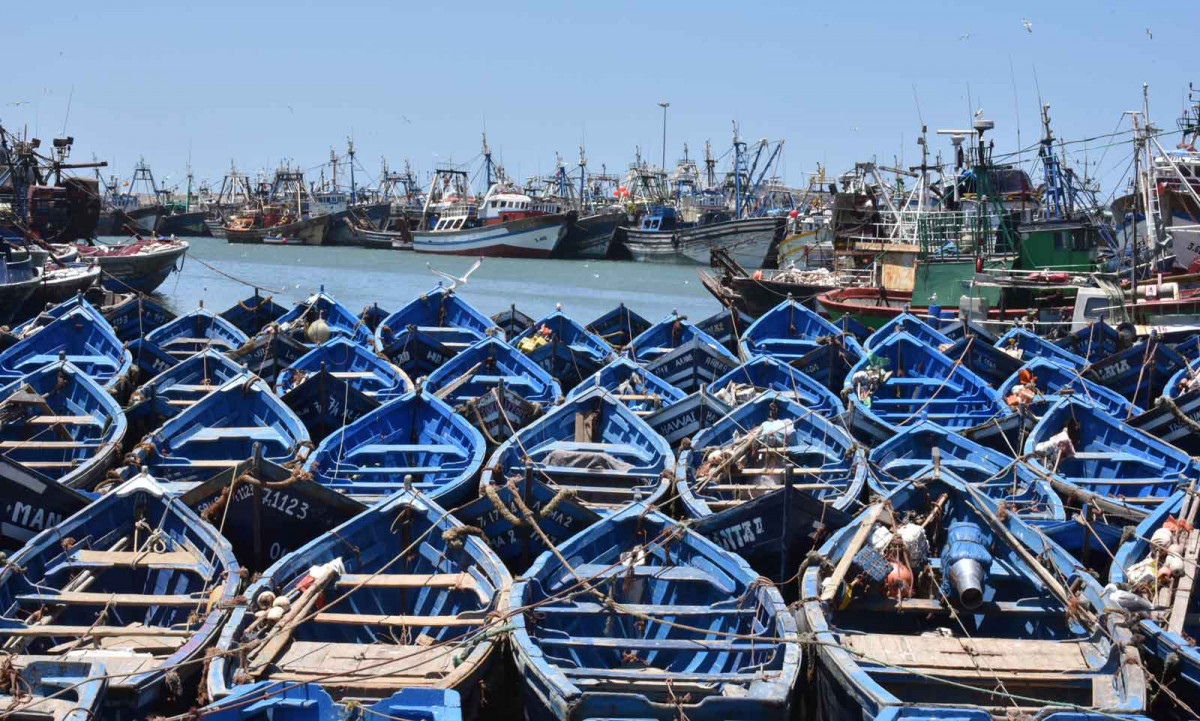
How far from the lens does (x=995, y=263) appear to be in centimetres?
3519

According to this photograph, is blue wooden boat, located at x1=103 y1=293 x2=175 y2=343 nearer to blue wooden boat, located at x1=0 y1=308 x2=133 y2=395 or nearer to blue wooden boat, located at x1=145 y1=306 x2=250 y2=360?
blue wooden boat, located at x1=145 y1=306 x2=250 y2=360

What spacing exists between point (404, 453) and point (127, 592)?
489 cm

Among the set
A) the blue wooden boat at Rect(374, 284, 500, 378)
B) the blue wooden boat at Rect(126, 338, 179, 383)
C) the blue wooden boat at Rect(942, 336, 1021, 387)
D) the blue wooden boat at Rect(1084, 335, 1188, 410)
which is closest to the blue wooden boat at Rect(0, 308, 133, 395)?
the blue wooden boat at Rect(126, 338, 179, 383)

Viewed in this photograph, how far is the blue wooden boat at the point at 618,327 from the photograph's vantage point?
27.2 meters

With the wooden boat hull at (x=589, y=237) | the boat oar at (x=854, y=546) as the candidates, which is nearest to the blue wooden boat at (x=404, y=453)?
the boat oar at (x=854, y=546)

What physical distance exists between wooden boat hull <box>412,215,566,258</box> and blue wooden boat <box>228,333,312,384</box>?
57.5 m

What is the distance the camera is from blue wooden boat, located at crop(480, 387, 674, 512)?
Result: 13125 mm

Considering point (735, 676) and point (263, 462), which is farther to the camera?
point (263, 462)

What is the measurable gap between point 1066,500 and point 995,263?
913 inches

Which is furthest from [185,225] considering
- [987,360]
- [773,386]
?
[773,386]

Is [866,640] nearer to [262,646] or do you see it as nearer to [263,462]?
[262,646]

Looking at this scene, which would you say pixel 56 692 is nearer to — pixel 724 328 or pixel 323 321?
pixel 323 321

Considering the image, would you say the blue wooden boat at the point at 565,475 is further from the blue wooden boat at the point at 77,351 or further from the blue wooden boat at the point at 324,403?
the blue wooden boat at the point at 77,351

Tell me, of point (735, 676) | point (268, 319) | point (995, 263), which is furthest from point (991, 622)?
point (995, 263)
